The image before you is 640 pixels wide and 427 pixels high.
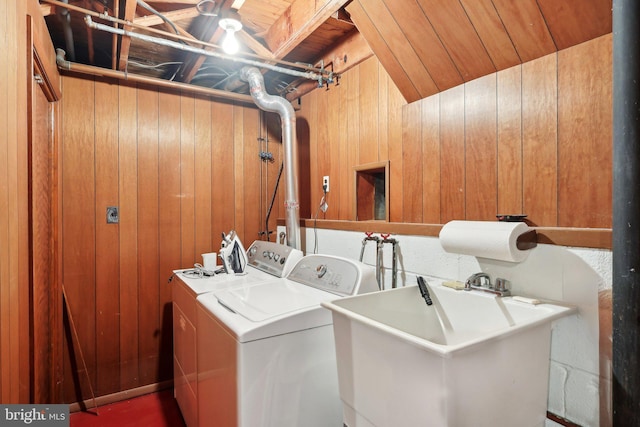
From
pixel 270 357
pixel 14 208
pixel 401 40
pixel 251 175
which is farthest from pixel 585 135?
pixel 251 175

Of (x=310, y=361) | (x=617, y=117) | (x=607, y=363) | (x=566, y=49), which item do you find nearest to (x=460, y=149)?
(x=566, y=49)

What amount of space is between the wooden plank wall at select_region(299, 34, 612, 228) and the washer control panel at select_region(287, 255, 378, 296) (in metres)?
0.40

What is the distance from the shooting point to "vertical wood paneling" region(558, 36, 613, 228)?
1.06m

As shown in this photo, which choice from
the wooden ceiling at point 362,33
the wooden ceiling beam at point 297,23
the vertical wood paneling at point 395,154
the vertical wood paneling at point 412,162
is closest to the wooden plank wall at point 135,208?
the wooden ceiling at point 362,33

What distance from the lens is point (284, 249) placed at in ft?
7.34

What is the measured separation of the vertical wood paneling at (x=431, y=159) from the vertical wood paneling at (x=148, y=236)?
1.99 metres

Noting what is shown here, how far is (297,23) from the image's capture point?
203 cm

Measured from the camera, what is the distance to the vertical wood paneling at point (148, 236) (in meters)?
2.52

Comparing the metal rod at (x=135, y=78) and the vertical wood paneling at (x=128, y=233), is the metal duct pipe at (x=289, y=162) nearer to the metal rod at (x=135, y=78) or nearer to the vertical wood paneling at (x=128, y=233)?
the metal rod at (x=135, y=78)

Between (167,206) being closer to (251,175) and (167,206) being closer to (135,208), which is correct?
(135,208)

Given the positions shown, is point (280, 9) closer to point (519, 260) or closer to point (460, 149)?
point (460, 149)

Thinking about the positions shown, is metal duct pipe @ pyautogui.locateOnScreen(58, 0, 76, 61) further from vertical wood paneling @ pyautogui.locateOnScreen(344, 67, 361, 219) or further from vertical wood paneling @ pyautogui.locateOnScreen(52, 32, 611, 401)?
vertical wood paneling @ pyautogui.locateOnScreen(344, 67, 361, 219)

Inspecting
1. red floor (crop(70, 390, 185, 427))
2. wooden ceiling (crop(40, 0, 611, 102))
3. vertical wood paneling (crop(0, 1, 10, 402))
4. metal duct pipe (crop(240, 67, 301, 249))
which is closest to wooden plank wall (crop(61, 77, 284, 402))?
red floor (crop(70, 390, 185, 427))

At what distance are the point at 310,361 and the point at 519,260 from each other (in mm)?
892
